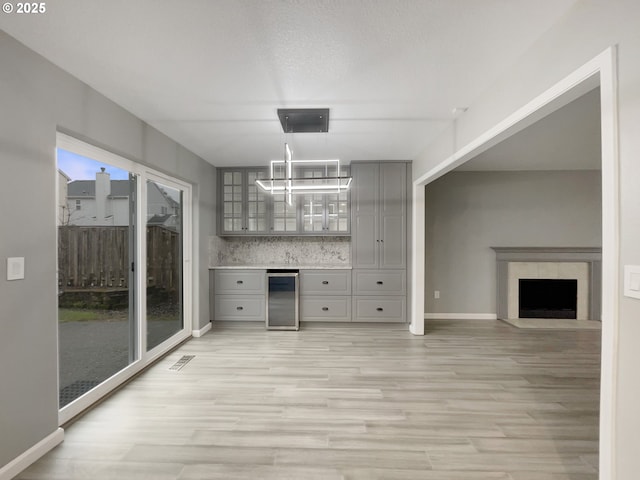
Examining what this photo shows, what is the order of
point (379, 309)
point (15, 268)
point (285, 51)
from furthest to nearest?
point (379, 309), point (285, 51), point (15, 268)

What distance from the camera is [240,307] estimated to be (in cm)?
450

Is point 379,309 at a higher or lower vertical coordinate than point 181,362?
higher

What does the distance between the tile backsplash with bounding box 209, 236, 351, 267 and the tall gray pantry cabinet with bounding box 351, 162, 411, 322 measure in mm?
604

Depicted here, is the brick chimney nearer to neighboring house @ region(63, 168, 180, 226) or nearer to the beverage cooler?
neighboring house @ region(63, 168, 180, 226)

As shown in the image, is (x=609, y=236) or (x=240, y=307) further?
(x=240, y=307)

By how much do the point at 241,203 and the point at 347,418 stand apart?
3.49m

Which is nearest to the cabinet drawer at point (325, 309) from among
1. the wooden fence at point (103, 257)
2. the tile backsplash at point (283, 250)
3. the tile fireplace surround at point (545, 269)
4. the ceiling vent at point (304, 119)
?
the tile backsplash at point (283, 250)

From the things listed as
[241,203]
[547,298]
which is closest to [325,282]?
[241,203]

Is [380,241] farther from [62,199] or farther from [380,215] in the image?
[62,199]

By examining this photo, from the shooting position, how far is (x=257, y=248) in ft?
16.6

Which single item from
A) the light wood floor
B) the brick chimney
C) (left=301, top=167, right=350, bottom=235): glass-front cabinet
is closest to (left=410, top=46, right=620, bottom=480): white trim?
the light wood floor

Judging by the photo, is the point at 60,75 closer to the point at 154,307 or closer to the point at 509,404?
the point at 154,307

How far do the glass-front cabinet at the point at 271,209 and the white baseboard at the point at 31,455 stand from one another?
3142 mm

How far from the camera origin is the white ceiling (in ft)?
4.96
